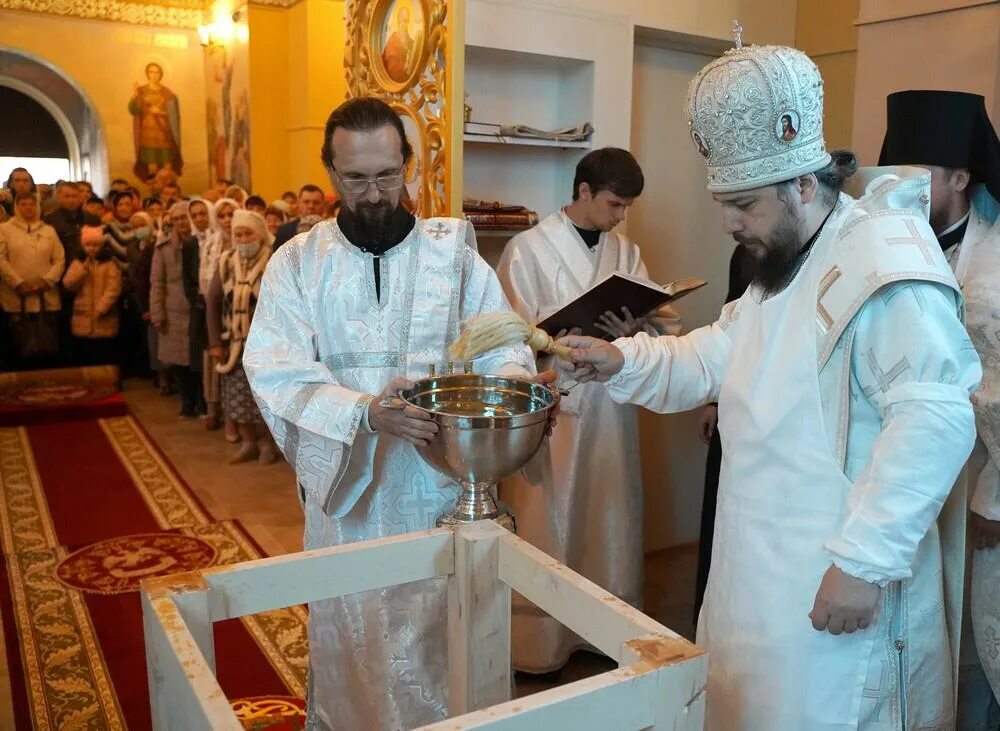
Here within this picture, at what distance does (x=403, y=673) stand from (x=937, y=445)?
139 cm

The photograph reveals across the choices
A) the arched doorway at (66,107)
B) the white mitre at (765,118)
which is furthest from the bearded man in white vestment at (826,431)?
the arched doorway at (66,107)

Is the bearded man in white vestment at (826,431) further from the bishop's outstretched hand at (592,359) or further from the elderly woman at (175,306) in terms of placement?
the elderly woman at (175,306)

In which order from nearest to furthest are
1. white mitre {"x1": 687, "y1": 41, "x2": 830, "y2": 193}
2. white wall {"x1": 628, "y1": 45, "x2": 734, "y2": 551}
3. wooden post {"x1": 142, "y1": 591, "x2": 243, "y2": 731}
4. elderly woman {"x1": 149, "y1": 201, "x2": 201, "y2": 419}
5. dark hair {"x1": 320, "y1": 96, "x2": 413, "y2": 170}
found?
wooden post {"x1": 142, "y1": 591, "x2": 243, "y2": 731}, white mitre {"x1": 687, "y1": 41, "x2": 830, "y2": 193}, dark hair {"x1": 320, "y1": 96, "x2": 413, "y2": 170}, white wall {"x1": 628, "y1": 45, "x2": 734, "y2": 551}, elderly woman {"x1": 149, "y1": 201, "x2": 201, "y2": 419}

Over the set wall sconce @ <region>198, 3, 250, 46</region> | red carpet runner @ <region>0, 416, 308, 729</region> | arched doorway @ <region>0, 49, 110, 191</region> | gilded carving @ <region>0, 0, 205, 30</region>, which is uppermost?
gilded carving @ <region>0, 0, 205, 30</region>

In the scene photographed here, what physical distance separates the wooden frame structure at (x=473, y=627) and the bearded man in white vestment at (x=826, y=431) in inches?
15.7

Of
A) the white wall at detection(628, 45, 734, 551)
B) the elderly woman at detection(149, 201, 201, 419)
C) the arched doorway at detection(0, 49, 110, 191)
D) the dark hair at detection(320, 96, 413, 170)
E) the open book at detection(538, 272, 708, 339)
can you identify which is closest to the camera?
the dark hair at detection(320, 96, 413, 170)

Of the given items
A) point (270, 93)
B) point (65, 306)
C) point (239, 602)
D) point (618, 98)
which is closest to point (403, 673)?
point (239, 602)

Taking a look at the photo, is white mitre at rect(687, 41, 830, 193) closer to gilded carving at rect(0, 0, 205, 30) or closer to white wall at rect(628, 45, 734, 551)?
white wall at rect(628, 45, 734, 551)

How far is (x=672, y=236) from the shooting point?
4.45m

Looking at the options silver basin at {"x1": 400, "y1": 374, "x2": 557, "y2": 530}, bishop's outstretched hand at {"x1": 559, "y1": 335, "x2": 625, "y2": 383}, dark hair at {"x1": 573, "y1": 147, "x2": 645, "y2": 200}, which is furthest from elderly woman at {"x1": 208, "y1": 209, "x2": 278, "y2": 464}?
bishop's outstretched hand at {"x1": 559, "y1": 335, "x2": 625, "y2": 383}

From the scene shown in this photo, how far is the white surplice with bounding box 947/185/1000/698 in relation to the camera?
83.5 inches

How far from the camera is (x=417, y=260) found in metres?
2.27

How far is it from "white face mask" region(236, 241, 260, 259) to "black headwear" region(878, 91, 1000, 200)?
433cm

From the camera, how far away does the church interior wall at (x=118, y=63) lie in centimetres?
1068
